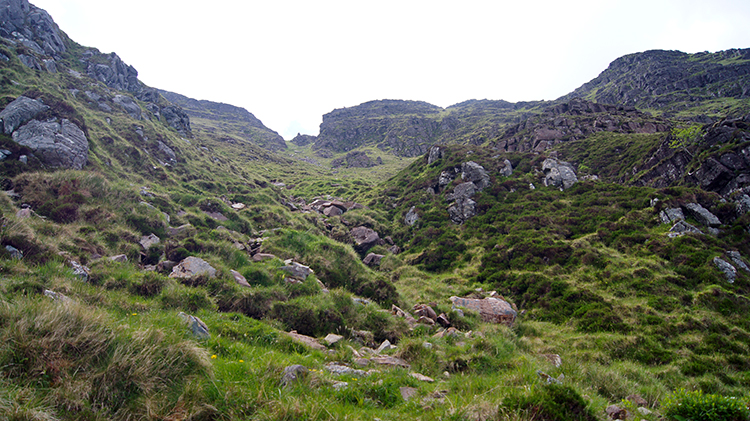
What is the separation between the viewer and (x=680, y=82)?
107188 mm

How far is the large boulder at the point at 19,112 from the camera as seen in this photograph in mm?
15039

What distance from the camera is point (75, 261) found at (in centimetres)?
923

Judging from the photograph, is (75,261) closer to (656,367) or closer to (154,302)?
(154,302)

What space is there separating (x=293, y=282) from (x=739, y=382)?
50.7 feet

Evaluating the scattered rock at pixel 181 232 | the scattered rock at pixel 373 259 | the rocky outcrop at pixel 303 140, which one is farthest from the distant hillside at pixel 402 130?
the scattered rock at pixel 181 232

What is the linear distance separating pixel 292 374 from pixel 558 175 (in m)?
31.4

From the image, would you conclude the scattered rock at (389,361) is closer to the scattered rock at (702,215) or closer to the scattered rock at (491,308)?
the scattered rock at (491,308)

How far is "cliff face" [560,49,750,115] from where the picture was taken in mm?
92500

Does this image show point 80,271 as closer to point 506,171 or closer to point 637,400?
point 637,400

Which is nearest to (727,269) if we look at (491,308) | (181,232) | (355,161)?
(491,308)

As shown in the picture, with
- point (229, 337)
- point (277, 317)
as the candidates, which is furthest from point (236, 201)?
point (229, 337)

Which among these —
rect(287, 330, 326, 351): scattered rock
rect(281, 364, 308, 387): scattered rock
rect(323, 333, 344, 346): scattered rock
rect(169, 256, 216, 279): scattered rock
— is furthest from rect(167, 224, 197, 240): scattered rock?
rect(281, 364, 308, 387): scattered rock

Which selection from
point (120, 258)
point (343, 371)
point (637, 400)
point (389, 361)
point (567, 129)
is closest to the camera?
point (637, 400)

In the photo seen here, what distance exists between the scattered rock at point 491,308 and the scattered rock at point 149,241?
48.6ft
